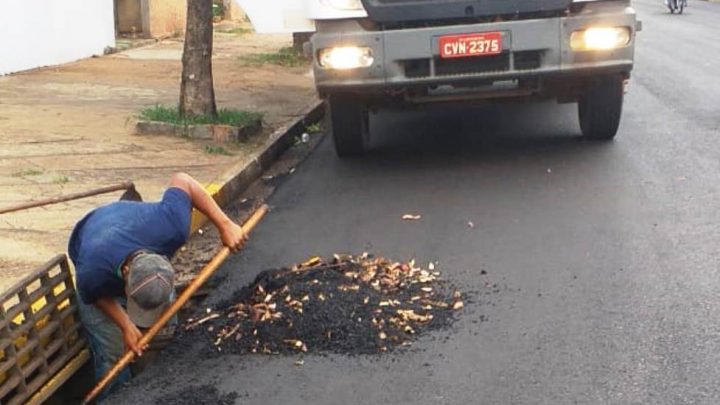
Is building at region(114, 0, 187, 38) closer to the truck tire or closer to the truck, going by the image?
the truck

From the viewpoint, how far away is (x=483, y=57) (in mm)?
7598

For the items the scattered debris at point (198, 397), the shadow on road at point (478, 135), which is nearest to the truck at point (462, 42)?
the shadow on road at point (478, 135)

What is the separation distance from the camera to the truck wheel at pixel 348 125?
8367 mm

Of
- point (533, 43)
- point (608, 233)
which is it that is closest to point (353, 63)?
point (533, 43)

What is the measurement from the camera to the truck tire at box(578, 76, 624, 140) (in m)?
8.32

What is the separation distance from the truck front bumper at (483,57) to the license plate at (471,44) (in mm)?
36

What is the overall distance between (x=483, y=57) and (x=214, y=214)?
10.8 ft

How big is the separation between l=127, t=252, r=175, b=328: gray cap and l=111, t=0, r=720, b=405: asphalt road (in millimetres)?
448

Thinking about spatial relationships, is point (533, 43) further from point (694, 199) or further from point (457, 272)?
point (457, 272)

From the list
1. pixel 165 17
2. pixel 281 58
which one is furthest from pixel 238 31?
pixel 281 58

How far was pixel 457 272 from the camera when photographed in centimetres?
575

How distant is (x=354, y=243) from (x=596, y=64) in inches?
97.6

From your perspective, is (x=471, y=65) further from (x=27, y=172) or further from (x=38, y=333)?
(x=38, y=333)

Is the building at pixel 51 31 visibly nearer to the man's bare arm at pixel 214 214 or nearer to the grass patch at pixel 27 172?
the grass patch at pixel 27 172
